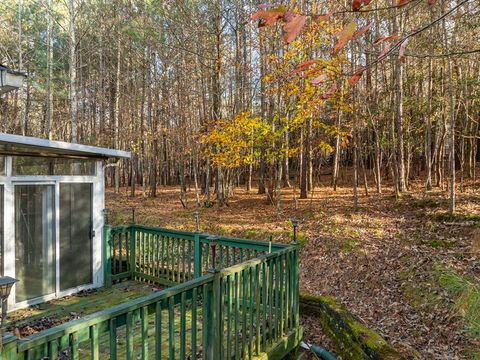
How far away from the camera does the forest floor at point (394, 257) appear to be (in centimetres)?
385

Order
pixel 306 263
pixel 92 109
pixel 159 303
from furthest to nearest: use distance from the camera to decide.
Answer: pixel 92 109 < pixel 306 263 < pixel 159 303

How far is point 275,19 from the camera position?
3.88 ft

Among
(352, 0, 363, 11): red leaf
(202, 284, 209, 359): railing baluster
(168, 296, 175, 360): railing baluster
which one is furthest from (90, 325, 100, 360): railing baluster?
(352, 0, 363, 11): red leaf

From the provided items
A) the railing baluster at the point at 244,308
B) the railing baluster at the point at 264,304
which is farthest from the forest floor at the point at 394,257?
the railing baluster at the point at 244,308

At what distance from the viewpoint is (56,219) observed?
203 inches

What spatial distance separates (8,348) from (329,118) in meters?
12.3

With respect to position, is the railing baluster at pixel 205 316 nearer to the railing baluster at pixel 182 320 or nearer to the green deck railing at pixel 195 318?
the green deck railing at pixel 195 318

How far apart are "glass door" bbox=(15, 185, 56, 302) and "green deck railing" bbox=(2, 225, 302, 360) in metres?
0.91

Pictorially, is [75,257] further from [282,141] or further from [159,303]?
[282,141]

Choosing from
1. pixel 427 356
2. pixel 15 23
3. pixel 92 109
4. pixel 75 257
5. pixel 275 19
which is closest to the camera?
pixel 275 19

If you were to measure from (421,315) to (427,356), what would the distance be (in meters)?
0.84

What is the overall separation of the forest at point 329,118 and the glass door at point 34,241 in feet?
13.4

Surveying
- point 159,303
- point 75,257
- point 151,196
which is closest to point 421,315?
point 159,303

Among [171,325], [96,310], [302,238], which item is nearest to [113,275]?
[96,310]
